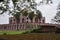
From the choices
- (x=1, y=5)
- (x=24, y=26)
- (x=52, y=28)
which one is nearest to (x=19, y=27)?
(x=24, y=26)

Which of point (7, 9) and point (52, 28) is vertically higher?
point (7, 9)

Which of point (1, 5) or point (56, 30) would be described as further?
point (56, 30)

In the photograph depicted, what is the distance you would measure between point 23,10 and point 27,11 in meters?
0.34

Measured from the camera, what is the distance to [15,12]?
14297 mm

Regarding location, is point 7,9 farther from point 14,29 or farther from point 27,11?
point 14,29

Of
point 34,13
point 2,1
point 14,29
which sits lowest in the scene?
point 14,29

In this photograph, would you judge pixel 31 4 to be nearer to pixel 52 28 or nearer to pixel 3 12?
pixel 3 12

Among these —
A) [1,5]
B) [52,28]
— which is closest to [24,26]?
[52,28]

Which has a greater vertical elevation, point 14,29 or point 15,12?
point 15,12

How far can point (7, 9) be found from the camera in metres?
14.5

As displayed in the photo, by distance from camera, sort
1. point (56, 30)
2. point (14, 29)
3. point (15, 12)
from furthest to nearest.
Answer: point (14, 29) < point (56, 30) < point (15, 12)

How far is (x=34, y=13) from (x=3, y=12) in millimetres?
2267

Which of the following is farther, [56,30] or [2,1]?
[56,30]

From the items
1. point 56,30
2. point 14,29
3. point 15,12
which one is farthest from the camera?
point 14,29
